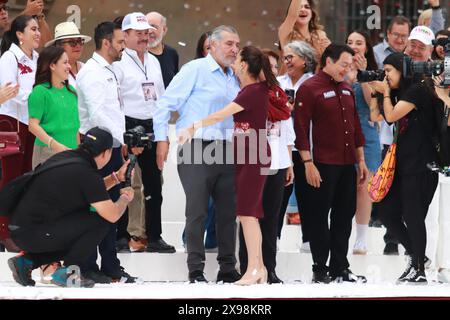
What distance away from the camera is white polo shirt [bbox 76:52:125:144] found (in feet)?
35.5

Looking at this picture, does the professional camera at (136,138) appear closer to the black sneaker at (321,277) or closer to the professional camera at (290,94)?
the professional camera at (290,94)

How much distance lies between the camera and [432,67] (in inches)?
412

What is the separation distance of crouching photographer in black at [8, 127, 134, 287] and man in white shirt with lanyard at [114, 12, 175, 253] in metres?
1.22

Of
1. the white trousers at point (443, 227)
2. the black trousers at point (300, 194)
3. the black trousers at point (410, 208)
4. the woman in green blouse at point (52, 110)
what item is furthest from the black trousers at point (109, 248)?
the white trousers at point (443, 227)

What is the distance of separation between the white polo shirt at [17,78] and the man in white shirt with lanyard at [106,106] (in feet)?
2.41

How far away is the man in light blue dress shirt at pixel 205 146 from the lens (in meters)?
10.8

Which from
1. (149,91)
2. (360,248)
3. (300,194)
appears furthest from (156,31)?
(360,248)

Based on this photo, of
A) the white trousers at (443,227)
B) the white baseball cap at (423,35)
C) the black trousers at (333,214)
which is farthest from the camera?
the white baseball cap at (423,35)

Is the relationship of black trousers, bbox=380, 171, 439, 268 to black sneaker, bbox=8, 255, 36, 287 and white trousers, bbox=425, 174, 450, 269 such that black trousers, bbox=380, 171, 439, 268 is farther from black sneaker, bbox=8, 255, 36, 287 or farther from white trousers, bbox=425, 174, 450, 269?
black sneaker, bbox=8, 255, 36, 287

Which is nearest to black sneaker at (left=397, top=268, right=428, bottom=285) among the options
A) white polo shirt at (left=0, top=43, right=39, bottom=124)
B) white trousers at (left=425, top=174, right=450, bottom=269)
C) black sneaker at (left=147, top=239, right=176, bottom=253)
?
white trousers at (left=425, top=174, right=450, bottom=269)

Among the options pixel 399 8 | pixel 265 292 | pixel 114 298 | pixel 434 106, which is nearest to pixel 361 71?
pixel 434 106

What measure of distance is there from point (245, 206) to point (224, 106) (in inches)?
33.1

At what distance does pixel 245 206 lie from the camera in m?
10.6

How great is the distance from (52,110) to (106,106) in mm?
394
